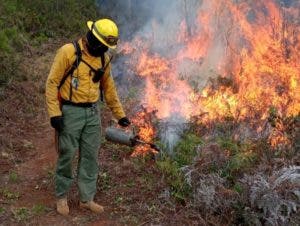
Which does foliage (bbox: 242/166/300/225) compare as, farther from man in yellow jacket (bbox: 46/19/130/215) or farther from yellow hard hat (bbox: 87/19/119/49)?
yellow hard hat (bbox: 87/19/119/49)

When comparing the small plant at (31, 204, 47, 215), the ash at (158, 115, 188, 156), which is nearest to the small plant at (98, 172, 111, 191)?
the small plant at (31, 204, 47, 215)

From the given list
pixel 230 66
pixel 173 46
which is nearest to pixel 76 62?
pixel 230 66

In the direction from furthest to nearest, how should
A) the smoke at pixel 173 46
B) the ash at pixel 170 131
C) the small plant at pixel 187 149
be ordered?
the smoke at pixel 173 46 → the ash at pixel 170 131 → the small plant at pixel 187 149

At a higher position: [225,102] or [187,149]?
[225,102]

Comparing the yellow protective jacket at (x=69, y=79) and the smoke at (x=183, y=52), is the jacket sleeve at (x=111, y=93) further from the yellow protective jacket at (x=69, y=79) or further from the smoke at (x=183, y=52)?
the smoke at (x=183, y=52)

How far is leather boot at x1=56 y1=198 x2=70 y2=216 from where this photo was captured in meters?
5.88

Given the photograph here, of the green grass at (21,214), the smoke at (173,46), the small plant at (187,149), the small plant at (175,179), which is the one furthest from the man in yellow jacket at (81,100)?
the smoke at (173,46)

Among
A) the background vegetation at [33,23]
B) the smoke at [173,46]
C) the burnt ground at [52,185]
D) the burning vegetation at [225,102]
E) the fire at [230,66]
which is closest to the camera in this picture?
the burning vegetation at [225,102]

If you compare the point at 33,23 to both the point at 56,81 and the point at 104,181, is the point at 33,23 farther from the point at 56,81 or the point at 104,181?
the point at 56,81

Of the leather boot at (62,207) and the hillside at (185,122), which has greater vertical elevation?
the hillside at (185,122)

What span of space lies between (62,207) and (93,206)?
14.5 inches

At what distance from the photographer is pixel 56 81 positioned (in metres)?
5.57

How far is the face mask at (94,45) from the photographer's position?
18.1ft

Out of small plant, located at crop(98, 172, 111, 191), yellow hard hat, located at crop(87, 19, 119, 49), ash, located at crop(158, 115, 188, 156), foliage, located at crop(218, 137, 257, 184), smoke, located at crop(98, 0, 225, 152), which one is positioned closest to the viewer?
yellow hard hat, located at crop(87, 19, 119, 49)
